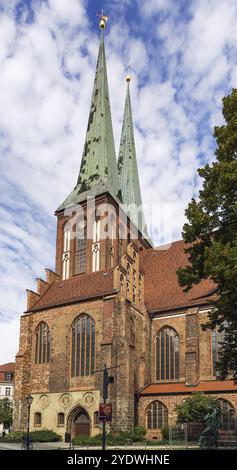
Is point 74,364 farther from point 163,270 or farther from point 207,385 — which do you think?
point 163,270

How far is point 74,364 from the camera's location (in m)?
35.2

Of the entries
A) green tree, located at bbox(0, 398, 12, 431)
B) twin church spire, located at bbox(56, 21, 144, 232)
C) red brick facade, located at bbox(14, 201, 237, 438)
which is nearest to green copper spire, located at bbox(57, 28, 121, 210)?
twin church spire, located at bbox(56, 21, 144, 232)

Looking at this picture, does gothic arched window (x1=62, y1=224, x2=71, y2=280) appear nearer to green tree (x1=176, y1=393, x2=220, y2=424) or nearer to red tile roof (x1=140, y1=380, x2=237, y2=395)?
red tile roof (x1=140, y1=380, x2=237, y2=395)

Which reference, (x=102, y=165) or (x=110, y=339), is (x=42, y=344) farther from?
(x=102, y=165)

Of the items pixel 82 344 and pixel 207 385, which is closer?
pixel 207 385

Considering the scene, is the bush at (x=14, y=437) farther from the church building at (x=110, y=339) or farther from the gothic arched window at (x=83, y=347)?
the gothic arched window at (x=83, y=347)

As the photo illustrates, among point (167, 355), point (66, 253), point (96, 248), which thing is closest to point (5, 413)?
point (66, 253)

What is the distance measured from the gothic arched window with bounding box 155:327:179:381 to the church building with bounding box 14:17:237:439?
0.07m

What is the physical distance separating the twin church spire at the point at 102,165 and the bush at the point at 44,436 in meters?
21.0

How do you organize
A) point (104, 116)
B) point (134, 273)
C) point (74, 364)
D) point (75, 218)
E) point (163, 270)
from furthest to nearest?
point (104, 116) < point (75, 218) < point (163, 270) < point (134, 273) < point (74, 364)

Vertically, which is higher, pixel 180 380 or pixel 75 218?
pixel 75 218

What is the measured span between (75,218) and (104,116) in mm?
12339

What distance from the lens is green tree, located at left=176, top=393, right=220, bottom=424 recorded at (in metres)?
28.5
